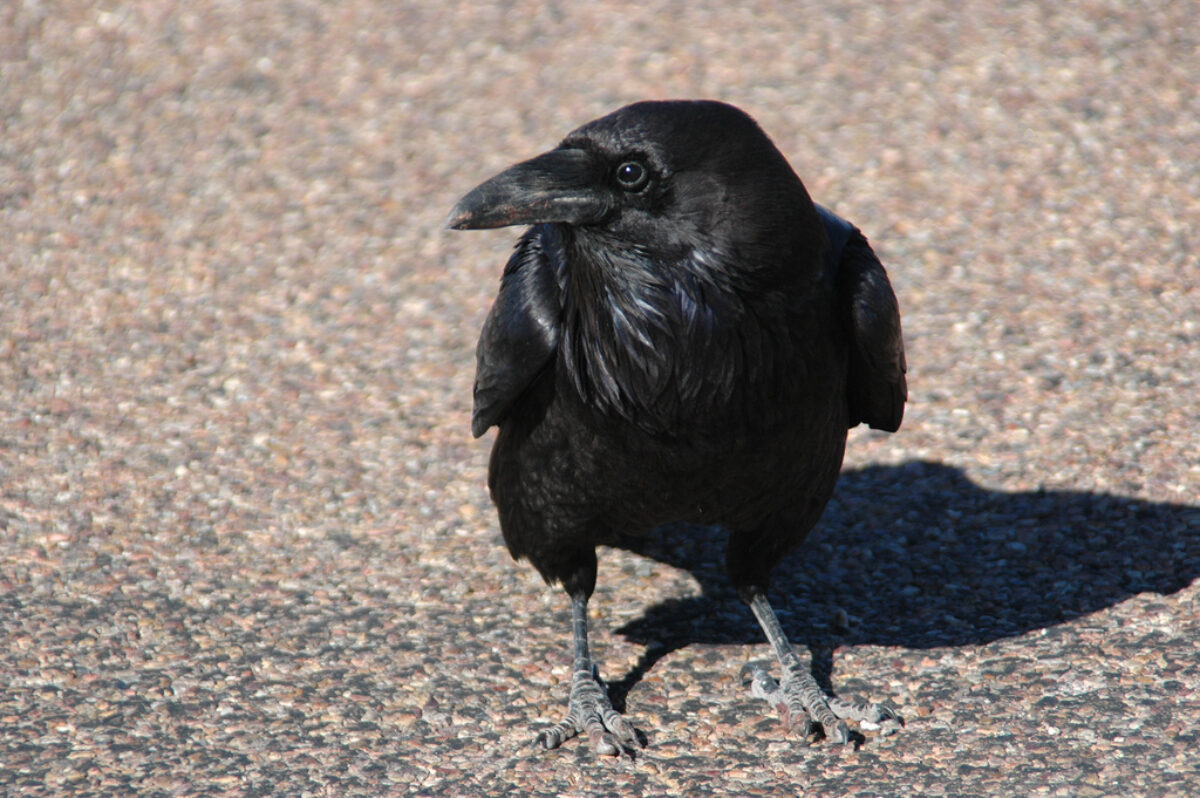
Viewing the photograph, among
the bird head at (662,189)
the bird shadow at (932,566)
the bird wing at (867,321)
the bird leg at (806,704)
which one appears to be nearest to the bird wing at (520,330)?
the bird head at (662,189)

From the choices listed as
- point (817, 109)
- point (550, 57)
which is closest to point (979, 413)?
point (817, 109)

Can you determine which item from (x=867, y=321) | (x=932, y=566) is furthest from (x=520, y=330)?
(x=932, y=566)

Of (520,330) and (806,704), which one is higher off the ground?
(520,330)

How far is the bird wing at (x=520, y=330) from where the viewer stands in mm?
4590

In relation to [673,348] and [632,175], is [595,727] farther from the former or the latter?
[632,175]

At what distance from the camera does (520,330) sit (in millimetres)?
4637

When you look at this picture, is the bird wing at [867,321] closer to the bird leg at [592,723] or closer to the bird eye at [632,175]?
the bird eye at [632,175]

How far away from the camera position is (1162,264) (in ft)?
24.4

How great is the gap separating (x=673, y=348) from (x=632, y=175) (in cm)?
57

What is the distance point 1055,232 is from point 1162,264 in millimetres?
677

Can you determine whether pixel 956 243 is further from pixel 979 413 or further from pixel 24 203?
pixel 24 203

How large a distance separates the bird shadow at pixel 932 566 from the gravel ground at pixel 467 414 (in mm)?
21

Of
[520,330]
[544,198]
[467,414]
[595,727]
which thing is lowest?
[595,727]

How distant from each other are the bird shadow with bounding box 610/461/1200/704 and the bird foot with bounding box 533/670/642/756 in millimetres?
239
